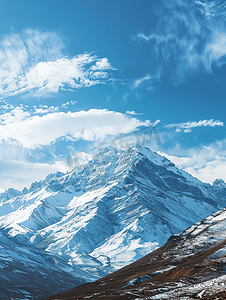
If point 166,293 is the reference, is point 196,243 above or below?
above

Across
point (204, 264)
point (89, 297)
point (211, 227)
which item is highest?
point (211, 227)

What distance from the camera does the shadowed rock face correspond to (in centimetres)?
9012

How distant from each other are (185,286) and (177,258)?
66.6 m

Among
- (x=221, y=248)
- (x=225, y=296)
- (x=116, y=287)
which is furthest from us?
(x=221, y=248)

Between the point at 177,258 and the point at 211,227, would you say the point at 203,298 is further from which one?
the point at 211,227

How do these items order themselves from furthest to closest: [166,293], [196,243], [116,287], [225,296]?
[196,243] < [116,287] < [166,293] < [225,296]

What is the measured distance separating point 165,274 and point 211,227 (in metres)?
75.9

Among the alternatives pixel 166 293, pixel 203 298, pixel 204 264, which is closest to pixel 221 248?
pixel 204 264

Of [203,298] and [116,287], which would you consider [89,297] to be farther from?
[203,298]

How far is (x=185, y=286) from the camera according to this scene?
98.6 meters

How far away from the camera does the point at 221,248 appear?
143000 mm

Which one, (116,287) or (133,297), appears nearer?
(133,297)

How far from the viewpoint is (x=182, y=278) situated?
11169 cm

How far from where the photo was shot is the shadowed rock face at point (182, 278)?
3548 inches
